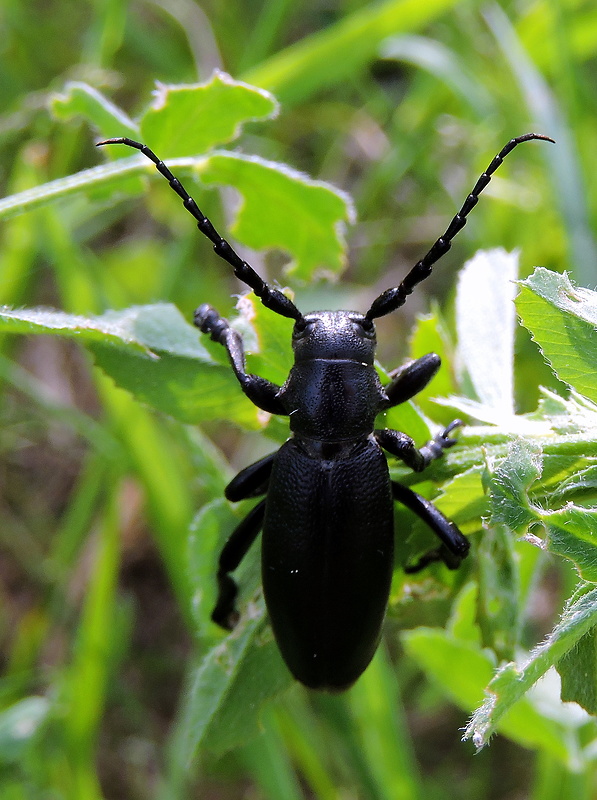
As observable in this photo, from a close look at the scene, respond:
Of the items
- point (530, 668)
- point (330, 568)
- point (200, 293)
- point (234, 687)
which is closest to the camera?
point (530, 668)

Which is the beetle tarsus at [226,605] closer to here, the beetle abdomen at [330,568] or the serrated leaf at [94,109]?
the beetle abdomen at [330,568]

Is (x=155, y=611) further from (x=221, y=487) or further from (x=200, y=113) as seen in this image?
(x=200, y=113)

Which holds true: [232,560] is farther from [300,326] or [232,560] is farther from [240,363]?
[300,326]

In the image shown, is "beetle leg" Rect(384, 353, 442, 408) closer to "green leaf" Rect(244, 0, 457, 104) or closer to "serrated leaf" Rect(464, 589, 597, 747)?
"serrated leaf" Rect(464, 589, 597, 747)

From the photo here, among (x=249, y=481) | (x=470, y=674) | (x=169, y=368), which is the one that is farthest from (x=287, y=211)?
(x=470, y=674)

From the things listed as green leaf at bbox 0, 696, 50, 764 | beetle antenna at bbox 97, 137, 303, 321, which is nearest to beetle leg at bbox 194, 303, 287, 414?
beetle antenna at bbox 97, 137, 303, 321

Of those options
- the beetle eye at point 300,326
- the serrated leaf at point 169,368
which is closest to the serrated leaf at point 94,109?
the serrated leaf at point 169,368

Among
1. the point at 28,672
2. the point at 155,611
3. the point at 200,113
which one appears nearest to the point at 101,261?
the point at 155,611
